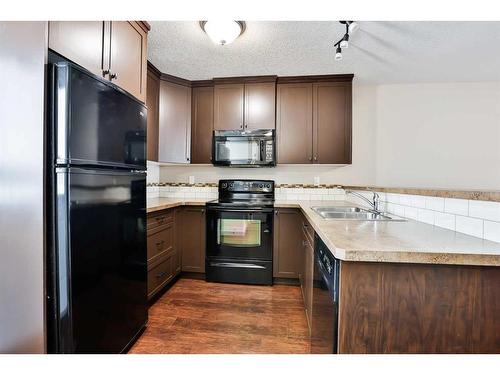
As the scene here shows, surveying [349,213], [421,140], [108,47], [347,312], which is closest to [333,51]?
[349,213]

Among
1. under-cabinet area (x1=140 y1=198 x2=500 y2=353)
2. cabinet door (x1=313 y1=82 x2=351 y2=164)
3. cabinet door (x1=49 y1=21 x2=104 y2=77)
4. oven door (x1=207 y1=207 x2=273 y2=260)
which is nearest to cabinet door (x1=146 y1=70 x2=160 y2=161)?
under-cabinet area (x1=140 y1=198 x2=500 y2=353)

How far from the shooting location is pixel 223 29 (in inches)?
66.3

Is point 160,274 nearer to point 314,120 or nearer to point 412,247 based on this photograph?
point 412,247

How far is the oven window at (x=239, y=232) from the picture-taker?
247 cm

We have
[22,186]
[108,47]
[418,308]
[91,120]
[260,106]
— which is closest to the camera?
[418,308]

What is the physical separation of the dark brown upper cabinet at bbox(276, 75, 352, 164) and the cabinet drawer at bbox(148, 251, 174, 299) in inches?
64.4

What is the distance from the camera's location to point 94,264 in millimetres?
1149

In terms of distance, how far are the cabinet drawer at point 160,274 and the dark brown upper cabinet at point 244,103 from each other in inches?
61.9

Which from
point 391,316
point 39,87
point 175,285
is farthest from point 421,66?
point 175,285

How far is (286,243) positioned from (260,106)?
160 cm

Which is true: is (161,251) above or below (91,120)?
below

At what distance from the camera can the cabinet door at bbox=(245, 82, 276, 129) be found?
271 cm

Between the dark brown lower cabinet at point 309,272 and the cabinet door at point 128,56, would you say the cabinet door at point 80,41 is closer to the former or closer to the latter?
the cabinet door at point 128,56

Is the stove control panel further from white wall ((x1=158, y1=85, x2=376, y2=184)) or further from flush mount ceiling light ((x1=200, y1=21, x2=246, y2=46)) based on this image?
flush mount ceiling light ((x1=200, y1=21, x2=246, y2=46))
